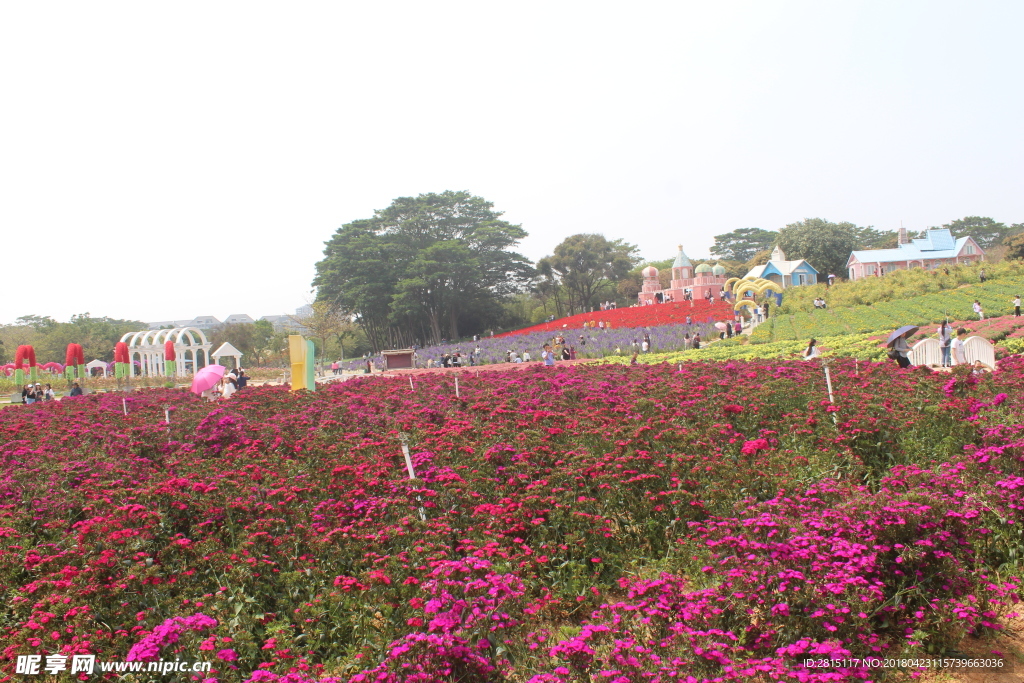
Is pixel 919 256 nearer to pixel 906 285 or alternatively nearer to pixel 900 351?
pixel 906 285

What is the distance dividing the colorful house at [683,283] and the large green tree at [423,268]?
9.95 meters

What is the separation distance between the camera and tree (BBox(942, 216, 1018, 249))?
83.4 m

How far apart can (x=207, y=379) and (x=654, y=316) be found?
32.7m

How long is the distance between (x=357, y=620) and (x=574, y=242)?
55.2 meters

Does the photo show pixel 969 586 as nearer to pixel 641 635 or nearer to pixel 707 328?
A: pixel 641 635

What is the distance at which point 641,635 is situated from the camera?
3.34 meters

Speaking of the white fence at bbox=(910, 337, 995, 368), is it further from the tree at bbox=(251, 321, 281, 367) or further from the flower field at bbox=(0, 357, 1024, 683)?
the tree at bbox=(251, 321, 281, 367)

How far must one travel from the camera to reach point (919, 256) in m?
60.8

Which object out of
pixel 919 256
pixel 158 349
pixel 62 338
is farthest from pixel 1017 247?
pixel 62 338

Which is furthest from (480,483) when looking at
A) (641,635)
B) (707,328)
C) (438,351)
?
(438,351)

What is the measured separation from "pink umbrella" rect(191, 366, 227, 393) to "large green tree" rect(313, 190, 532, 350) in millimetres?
33989

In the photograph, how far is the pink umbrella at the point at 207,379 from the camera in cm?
1432

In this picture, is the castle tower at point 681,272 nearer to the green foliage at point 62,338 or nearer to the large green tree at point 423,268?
the large green tree at point 423,268

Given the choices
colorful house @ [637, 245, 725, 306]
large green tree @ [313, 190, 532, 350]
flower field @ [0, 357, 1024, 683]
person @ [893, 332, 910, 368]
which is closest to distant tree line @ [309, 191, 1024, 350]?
large green tree @ [313, 190, 532, 350]
